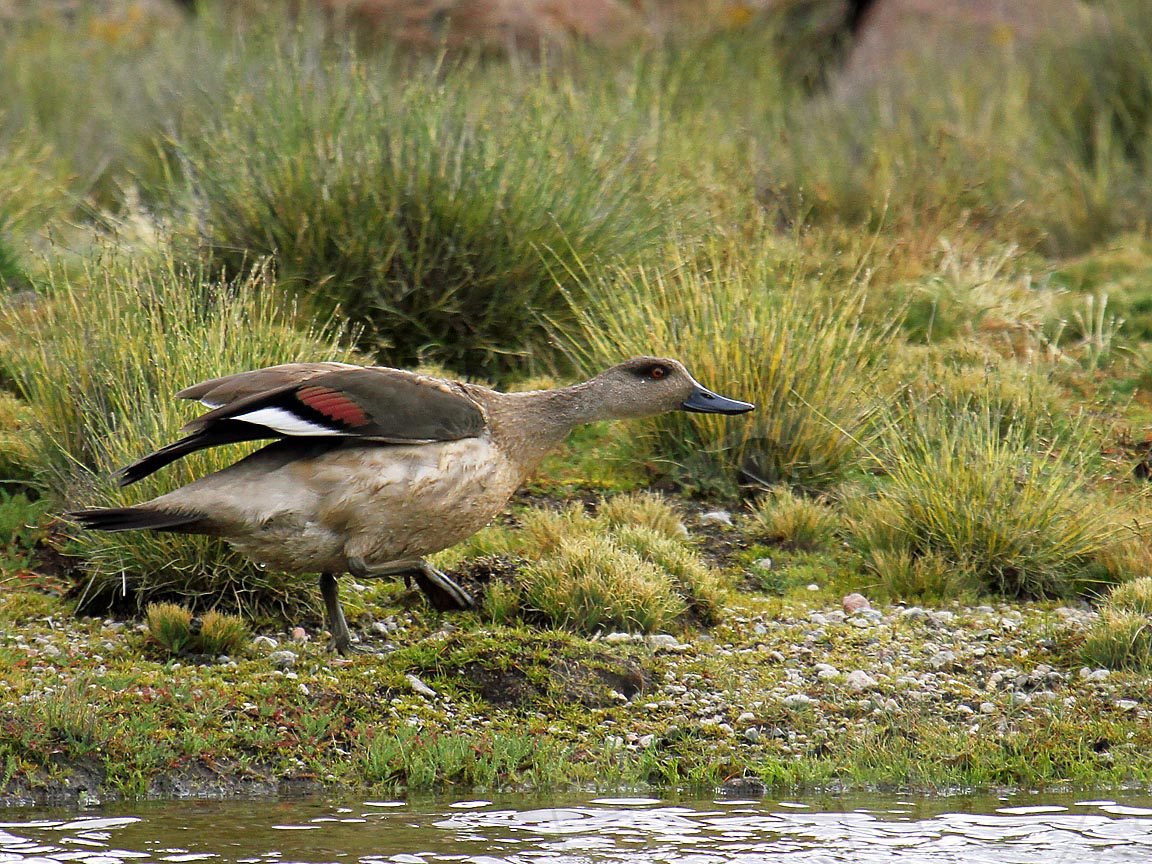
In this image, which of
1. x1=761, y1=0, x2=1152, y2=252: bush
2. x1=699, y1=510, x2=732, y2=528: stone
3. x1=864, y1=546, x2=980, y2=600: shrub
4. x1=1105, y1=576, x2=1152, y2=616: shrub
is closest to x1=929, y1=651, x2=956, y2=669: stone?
x1=864, y1=546, x2=980, y2=600: shrub

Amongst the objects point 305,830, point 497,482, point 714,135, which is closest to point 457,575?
point 497,482

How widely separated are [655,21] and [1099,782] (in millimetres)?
13095

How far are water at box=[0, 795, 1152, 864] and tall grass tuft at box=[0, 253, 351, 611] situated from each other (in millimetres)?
1768

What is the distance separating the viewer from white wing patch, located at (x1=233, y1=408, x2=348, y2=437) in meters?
6.14

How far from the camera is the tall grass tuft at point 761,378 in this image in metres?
8.80

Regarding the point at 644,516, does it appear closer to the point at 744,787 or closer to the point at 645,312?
the point at 645,312

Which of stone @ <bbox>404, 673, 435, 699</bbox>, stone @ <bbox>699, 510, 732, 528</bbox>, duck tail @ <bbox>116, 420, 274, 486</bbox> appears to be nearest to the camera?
duck tail @ <bbox>116, 420, 274, 486</bbox>

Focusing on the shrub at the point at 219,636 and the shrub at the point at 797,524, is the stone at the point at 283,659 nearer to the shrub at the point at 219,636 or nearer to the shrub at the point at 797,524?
the shrub at the point at 219,636

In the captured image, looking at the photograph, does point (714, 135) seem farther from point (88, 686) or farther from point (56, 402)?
point (88, 686)

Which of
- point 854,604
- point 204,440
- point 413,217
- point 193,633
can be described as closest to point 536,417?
point 204,440

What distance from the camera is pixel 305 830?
5.15 metres

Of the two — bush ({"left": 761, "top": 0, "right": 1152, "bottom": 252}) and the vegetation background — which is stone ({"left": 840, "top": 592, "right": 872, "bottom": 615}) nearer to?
Answer: the vegetation background

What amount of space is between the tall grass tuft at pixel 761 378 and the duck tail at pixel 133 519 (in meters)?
3.47

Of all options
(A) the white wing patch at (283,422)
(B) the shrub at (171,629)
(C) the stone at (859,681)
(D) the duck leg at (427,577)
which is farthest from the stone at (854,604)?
(B) the shrub at (171,629)
